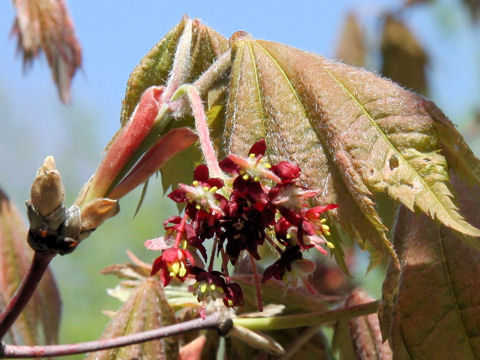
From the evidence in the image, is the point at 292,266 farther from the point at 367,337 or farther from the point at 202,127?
the point at 367,337

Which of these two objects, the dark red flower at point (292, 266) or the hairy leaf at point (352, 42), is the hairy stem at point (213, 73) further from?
the hairy leaf at point (352, 42)

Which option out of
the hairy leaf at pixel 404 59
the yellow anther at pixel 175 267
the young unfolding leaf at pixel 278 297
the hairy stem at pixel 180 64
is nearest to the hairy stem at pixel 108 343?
the young unfolding leaf at pixel 278 297

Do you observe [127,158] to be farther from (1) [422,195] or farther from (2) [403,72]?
(2) [403,72]

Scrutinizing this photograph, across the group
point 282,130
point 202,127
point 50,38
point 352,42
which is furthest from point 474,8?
point 202,127

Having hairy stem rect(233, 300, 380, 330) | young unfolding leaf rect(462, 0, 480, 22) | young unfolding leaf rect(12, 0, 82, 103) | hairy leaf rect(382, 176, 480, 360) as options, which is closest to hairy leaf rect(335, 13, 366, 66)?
young unfolding leaf rect(462, 0, 480, 22)

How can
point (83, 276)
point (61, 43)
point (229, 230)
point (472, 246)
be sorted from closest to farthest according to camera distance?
point (229, 230), point (472, 246), point (61, 43), point (83, 276)

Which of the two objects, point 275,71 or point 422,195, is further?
point 275,71

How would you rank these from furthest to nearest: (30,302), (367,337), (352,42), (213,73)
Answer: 1. (352,42)
2. (30,302)
3. (367,337)
4. (213,73)

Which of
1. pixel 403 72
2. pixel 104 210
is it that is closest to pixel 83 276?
pixel 403 72
